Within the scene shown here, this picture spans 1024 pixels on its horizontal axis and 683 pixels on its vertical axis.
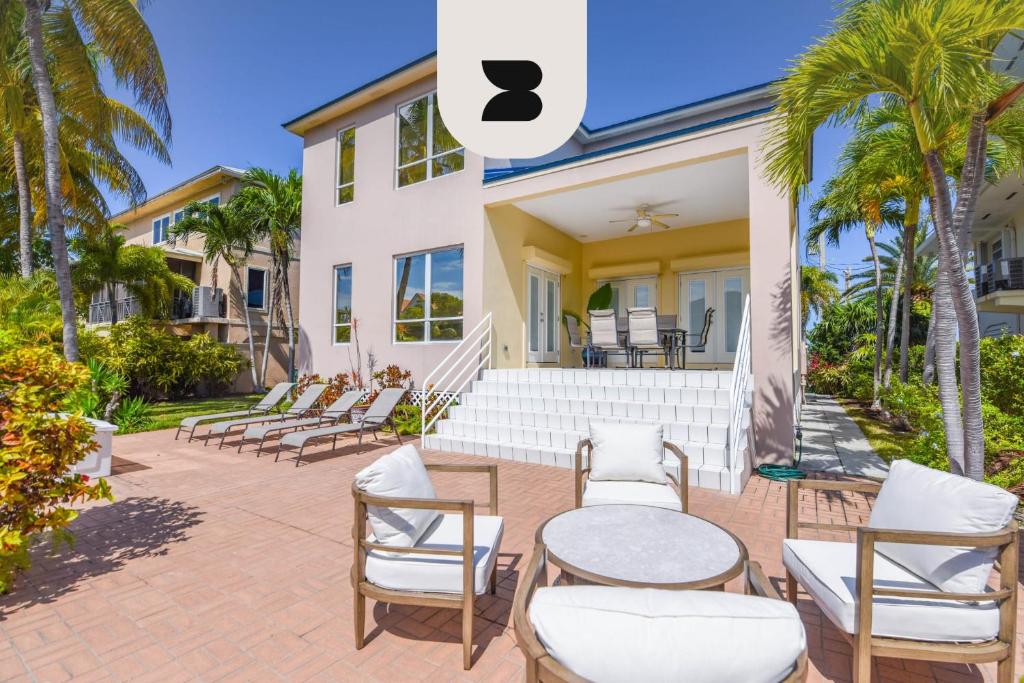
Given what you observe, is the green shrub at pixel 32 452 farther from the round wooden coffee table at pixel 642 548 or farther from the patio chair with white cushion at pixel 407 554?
the round wooden coffee table at pixel 642 548

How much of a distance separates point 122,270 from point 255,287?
4223mm

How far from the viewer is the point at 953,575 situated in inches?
88.4

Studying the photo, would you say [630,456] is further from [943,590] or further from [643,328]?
[643,328]

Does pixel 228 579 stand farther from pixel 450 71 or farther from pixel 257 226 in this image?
pixel 257 226

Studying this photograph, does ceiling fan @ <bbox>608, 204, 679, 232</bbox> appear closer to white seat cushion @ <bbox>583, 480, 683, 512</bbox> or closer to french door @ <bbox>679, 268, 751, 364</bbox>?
french door @ <bbox>679, 268, 751, 364</bbox>

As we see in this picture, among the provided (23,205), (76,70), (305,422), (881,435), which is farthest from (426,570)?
(23,205)

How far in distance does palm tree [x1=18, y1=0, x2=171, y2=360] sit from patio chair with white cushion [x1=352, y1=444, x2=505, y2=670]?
8979 millimetres

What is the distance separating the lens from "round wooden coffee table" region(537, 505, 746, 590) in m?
2.35

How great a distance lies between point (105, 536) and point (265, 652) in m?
2.85

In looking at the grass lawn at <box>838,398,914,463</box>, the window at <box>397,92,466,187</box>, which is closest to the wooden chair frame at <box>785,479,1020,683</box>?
the grass lawn at <box>838,398,914,463</box>

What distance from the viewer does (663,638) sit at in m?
1.27

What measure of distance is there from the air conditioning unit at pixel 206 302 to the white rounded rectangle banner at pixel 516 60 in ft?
43.1

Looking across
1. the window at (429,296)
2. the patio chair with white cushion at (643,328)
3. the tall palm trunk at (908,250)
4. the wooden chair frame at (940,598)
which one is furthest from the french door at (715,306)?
the wooden chair frame at (940,598)

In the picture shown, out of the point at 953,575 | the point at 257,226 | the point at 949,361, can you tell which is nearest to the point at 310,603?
the point at 953,575
